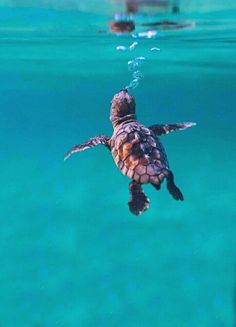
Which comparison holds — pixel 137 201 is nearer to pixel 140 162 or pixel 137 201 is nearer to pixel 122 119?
pixel 140 162

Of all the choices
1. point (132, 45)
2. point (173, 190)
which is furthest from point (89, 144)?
point (132, 45)

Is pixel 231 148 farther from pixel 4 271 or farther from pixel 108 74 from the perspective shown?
pixel 4 271

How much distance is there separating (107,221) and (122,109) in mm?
3943

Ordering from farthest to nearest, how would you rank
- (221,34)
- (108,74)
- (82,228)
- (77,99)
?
(77,99) < (108,74) < (221,34) < (82,228)

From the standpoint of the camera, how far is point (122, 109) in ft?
33.0

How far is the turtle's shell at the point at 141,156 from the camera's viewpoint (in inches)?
299

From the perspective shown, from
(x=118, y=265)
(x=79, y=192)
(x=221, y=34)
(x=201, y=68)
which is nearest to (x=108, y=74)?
(x=201, y=68)

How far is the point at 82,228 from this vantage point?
11883 millimetres

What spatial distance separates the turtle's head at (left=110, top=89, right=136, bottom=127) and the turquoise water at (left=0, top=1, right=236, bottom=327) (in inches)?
132

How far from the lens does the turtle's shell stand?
25.0 ft

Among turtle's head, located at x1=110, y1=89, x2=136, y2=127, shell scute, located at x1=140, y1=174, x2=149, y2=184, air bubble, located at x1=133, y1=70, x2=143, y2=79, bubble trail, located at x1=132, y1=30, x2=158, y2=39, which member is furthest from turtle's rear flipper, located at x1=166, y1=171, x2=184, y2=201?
air bubble, located at x1=133, y1=70, x2=143, y2=79

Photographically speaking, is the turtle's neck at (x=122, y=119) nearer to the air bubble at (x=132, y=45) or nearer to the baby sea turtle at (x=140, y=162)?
the baby sea turtle at (x=140, y=162)

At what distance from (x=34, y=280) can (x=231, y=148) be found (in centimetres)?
1960

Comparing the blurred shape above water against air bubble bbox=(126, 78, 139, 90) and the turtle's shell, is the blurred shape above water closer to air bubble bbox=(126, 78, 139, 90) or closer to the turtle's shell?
the turtle's shell
